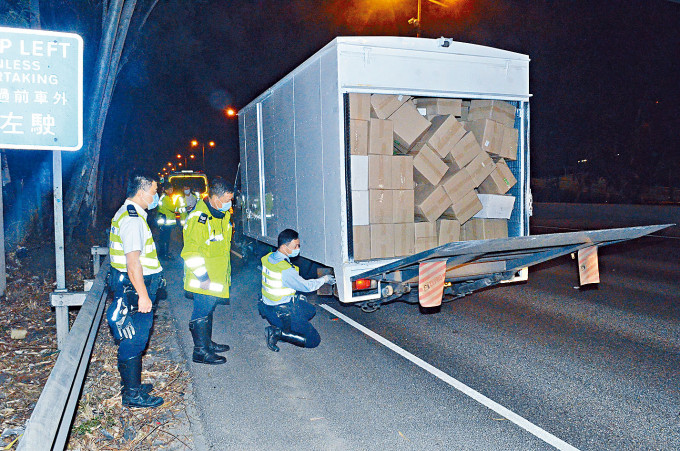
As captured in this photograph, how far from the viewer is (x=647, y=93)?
39094 millimetres

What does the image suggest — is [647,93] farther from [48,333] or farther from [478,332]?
[48,333]

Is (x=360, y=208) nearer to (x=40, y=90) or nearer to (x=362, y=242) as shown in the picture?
(x=362, y=242)

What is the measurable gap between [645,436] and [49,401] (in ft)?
13.2

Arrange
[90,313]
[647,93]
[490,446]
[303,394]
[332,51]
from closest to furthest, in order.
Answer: [490,446]
[90,313]
[303,394]
[332,51]
[647,93]

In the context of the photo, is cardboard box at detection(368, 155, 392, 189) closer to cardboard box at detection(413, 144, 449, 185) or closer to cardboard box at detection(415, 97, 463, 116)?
cardboard box at detection(413, 144, 449, 185)

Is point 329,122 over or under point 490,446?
over

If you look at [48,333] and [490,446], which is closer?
[490,446]

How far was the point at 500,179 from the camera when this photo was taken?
23.6 feet

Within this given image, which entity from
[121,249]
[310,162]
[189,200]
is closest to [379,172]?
[310,162]

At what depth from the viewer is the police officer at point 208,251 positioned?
5621mm

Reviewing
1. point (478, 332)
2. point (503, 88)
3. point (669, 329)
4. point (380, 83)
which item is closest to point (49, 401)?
point (380, 83)

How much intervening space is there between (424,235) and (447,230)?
0.36m

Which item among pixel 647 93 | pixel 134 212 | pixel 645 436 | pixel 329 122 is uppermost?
pixel 647 93

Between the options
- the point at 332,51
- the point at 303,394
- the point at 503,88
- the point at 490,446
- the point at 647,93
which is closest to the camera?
the point at 490,446
